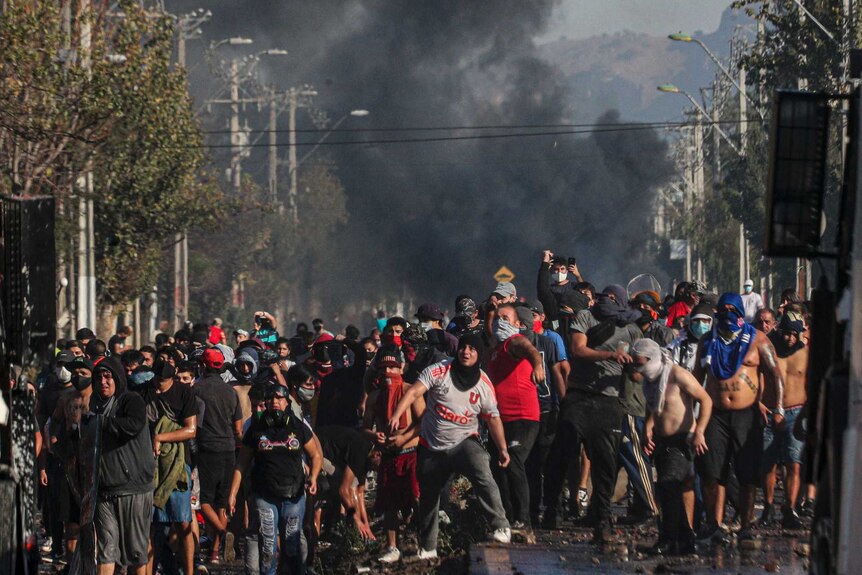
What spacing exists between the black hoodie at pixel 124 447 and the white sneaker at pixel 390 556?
222cm

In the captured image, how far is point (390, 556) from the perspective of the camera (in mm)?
11859

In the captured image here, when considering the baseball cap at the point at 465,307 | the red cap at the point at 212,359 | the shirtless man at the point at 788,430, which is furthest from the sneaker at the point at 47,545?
the shirtless man at the point at 788,430

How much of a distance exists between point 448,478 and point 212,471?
67.4 inches

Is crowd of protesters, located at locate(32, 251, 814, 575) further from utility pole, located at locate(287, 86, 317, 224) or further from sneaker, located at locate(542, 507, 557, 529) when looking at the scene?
utility pole, located at locate(287, 86, 317, 224)

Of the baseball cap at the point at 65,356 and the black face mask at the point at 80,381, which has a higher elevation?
the baseball cap at the point at 65,356

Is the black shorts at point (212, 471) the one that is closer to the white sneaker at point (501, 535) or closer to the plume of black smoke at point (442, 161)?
the white sneaker at point (501, 535)

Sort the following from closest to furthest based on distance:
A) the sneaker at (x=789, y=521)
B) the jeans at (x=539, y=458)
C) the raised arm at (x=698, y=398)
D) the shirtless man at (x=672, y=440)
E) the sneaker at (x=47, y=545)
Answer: the raised arm at (x=698, y=398)
the shirtless man at (x=672, y=440)
the sneaker at (x=789, y=521)
the jeans at (x=539, y=458)
the sneaker at (x=47, y=545)

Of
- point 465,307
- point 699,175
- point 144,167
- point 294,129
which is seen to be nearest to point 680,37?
point 144,167

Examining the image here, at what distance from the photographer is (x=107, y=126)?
25156 millimetres

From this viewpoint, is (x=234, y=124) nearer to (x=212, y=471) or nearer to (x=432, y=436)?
(x=212, y=471)

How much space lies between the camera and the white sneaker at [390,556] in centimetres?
1183

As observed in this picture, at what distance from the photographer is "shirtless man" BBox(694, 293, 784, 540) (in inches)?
452

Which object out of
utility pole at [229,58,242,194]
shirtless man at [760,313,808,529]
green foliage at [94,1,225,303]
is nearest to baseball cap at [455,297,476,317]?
shirtless man at [760,313,808,529]

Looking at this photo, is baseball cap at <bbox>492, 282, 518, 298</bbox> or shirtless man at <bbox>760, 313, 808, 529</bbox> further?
baseball cap at <bbox>492, 282, 518, 298</bbox>
